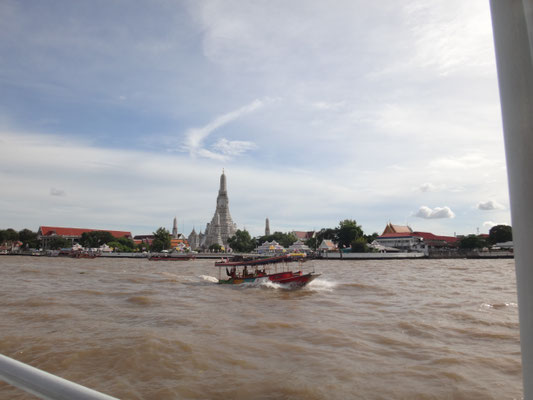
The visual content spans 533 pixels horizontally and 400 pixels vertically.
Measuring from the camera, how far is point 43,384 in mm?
1154

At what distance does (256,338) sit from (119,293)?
1025 centimetres

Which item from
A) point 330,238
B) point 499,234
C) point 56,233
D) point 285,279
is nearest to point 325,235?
point 330,238

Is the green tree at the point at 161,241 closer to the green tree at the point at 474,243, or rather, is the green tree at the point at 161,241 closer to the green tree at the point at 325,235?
the green tree at the point at 325,235

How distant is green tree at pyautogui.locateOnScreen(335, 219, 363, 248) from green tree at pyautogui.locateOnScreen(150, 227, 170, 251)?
3832cm

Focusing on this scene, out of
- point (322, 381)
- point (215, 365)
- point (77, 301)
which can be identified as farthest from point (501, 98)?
point (77, 301)

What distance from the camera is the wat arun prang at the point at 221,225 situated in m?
107

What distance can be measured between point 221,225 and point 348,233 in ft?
171

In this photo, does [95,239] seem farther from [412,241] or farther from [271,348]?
[271,348]

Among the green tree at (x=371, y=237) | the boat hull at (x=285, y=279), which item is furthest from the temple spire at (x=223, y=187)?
the boat hull at (x=285, y=279)

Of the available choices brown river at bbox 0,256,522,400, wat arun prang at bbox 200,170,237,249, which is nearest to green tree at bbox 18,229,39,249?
wat arun prang at bbox 200,170,237,249

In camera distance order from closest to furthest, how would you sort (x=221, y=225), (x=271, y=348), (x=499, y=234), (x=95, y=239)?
(x=271, y=348)
(x=499, y=234)
(x=95, y=239)
(x=221, y=225)

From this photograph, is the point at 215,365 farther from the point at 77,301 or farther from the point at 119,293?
the point at 119,293

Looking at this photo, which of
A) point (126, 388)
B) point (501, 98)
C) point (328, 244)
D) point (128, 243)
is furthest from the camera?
point (128, 243)

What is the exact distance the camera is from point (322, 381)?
18.2 ft
